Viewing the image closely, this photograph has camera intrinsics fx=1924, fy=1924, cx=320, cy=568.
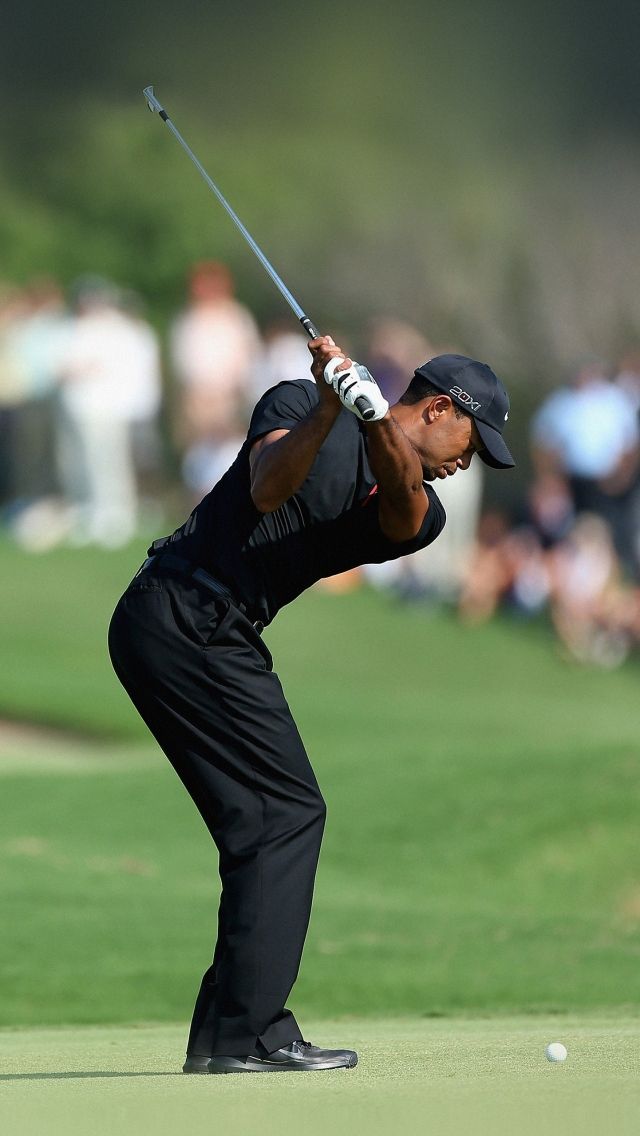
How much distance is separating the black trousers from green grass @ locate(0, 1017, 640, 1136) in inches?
8.8

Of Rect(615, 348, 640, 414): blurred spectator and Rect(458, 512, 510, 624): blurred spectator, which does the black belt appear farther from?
Rect(458, 512, 510, 624): blurred spectator

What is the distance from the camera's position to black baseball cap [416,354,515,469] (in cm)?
477

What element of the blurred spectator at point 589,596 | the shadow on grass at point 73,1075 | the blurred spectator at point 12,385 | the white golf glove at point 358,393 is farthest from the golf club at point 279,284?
the blurred spectator at point 12,385

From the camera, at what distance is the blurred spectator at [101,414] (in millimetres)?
19953

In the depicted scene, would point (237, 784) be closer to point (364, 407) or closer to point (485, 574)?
point (364, 407)

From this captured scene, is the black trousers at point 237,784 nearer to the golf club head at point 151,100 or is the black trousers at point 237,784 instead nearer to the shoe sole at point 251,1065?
the shoe sole at point 251,1065

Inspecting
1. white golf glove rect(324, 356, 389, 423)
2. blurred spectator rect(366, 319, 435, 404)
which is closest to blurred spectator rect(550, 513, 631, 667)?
blurred spectator rect(366, 319, 435, 404)

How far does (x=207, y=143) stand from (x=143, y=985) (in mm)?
24661

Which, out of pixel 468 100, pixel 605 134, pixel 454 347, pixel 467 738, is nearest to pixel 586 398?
pixel 467 738

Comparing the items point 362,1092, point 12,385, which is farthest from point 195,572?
point 12,385

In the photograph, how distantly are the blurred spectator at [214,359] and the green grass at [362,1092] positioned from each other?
14.6 meters

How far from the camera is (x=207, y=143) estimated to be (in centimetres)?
3120

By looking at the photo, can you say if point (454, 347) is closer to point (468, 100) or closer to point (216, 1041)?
point (468, 100)

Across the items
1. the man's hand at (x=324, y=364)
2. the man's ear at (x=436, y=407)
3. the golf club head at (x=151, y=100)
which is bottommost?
the man's hand at (x=324, y=364)
